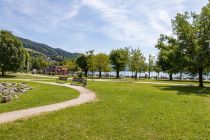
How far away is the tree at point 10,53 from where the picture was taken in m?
62.3

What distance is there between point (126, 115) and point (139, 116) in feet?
2.01

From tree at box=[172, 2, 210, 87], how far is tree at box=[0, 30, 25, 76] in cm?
3411

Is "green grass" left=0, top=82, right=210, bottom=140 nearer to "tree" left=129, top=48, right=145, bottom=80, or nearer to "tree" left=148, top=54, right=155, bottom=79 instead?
"tree" left=129, top=48, right=145, bottom=80

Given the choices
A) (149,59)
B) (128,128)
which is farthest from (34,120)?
(149,59)

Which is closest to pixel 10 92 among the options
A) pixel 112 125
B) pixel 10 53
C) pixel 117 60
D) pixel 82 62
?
pixel 112 125

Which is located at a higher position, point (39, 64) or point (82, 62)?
point (39, 64)

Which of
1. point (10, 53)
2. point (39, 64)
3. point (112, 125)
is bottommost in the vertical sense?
point (112, 125)

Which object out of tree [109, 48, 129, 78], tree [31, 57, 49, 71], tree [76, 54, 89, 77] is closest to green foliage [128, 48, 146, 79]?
tree [109, 48, 129, 78]

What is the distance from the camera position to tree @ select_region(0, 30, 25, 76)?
62.3 meters

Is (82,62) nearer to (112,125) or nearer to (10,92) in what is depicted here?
(10,92)

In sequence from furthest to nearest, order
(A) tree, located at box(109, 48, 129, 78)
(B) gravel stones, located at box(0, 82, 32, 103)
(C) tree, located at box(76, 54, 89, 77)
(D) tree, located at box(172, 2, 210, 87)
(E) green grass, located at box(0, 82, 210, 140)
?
(C) tree, located at box(76, 54, 89, 77) < (A) tree, located at box(109, 48, 129, 78) < (D) tree, located at box(172, 2, 210, 87) < (B) gravel stones, located at box(0, 82, 32, 103) < (E) green grass, located at box(0, 82, 210, 140)

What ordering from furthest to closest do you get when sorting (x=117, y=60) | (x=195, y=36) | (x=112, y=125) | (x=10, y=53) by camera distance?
(x=117, y=60), (x=10, y=53), (x=195, y=36), (x=112, y=125)

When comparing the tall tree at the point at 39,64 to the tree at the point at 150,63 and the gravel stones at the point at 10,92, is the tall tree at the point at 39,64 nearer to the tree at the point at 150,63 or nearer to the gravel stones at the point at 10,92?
the tree at the point at 150,63

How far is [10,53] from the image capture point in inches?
2459
